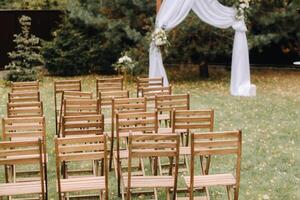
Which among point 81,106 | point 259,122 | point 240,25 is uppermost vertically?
point 240,25

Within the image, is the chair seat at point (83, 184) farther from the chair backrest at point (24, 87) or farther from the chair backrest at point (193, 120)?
the chair backrest at point (24, 87)

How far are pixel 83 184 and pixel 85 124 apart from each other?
119cm

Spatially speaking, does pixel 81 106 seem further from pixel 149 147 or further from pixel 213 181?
pixel 213 181

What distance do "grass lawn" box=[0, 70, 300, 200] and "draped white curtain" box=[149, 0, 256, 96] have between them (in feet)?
1.69

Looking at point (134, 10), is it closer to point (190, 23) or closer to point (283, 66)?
point (190, 23)

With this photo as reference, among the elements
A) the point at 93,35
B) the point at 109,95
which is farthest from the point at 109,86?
the point at 93,35

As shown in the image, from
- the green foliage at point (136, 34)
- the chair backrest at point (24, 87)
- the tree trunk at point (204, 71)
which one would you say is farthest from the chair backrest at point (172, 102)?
the tree trunk at point (204, 71)

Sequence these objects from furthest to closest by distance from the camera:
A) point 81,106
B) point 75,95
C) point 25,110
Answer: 1. point 75,95
2. point 81,106
3. point 25,110

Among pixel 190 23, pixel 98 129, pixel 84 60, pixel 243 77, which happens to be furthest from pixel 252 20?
pixel 98 129

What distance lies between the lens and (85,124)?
275 inches

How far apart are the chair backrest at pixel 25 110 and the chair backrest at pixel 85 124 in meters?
1.11

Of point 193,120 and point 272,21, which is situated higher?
point 272,21

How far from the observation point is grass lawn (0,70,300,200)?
25.2 ft

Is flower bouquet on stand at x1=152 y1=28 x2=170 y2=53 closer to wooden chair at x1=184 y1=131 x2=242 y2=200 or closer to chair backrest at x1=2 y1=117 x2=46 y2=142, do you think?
chair backrest at x1=2 y1=117 x2=46 y2=142
